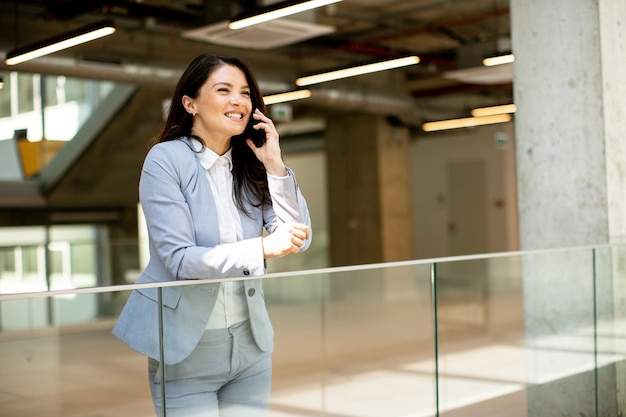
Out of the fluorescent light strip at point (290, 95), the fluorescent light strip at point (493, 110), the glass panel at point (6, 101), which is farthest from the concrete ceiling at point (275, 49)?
the glass panel at point (6, 101)

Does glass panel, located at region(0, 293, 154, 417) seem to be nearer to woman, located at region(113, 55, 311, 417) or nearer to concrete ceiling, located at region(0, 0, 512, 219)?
woman, located at region(113, 55, 311, 417)

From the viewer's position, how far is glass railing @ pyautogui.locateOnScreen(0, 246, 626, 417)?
203cm

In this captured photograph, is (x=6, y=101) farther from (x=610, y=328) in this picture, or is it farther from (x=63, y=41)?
(x=610, y=328)

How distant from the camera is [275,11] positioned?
21.1ft

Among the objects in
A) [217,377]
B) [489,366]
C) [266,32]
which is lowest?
[489,366]

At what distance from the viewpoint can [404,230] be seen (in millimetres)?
14688

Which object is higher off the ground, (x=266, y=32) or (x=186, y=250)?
(x=266, y=32)

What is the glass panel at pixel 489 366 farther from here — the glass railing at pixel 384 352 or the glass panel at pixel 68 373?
the glass panel at pixel 68 373

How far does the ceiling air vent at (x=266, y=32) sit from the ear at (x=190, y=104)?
5286 mm

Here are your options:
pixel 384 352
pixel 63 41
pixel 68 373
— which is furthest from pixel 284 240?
pixel 63 41

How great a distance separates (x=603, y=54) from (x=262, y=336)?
297 centimetres

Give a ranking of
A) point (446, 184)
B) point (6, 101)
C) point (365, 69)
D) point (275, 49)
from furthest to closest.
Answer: point (446, 184)
point (6, 101)
point (275, 49)
point (365, 69)

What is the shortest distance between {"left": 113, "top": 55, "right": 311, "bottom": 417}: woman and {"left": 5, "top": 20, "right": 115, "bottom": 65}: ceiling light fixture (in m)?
5.11

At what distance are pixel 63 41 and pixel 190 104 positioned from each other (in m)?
5.66
